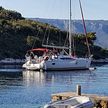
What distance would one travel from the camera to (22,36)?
507 ft

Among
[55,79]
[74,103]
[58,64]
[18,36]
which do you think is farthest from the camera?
[18,36]

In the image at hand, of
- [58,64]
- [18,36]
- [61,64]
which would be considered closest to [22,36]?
[18,36]

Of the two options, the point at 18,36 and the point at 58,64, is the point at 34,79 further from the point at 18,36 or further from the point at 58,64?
the point at 18,36

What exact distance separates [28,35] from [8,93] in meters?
105

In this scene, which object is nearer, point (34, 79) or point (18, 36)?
point (34, 79)

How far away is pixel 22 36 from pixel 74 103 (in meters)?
120

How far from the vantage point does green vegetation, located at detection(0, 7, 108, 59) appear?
146000mm

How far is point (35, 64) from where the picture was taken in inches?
3880

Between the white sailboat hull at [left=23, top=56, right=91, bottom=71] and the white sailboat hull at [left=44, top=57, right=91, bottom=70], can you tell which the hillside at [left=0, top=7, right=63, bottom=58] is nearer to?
the white sailboat hull at [left=23, top=56, right=91, bottom=71]

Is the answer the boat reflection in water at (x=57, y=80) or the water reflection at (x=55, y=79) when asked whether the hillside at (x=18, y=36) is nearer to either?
the water reflection at (x=55, y=79)

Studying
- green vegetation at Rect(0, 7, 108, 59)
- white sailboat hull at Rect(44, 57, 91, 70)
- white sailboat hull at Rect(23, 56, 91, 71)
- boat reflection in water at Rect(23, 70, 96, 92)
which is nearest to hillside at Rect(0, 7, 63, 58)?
green vegetation at Rect(0, 7, 108, 59)

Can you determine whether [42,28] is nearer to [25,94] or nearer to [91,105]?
[25,94]

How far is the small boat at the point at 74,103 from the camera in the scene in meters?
34.1

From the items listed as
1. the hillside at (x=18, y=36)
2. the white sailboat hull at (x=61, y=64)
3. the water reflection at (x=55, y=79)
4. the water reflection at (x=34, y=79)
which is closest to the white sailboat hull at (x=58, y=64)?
the white sailboat hull at (x=61, y=64)
